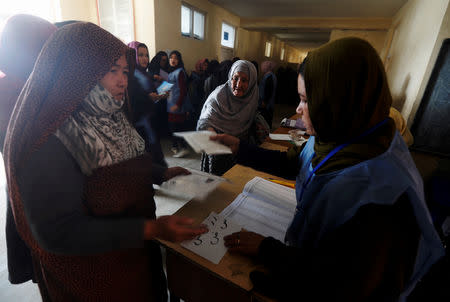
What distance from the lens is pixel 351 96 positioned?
23.8 inches

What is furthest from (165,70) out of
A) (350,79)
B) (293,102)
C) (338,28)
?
(293,102)

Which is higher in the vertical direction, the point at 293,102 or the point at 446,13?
the point at 446,13

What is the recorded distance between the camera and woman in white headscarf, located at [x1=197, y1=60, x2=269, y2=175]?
6.54ft

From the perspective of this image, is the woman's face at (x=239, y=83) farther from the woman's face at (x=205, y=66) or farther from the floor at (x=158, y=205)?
the woman's face at (x=205, y=66)

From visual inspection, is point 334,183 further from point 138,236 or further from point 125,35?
point 125,35

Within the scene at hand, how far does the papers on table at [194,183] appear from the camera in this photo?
0.97m

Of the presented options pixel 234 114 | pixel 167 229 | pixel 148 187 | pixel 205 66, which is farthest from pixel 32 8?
pixel 167 229

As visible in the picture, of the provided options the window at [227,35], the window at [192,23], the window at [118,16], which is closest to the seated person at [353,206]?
the window at [118,16]

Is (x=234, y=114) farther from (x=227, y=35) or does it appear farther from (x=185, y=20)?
(x=227, y=35)

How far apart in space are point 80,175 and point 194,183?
1.60 feet

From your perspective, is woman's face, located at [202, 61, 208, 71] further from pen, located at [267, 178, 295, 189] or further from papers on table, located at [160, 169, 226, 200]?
papers on table, located at [160, 169, 226, 200]

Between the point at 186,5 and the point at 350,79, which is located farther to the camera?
the point at 186,5

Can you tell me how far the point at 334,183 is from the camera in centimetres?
59

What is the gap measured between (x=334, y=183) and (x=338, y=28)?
9294 millimetres
